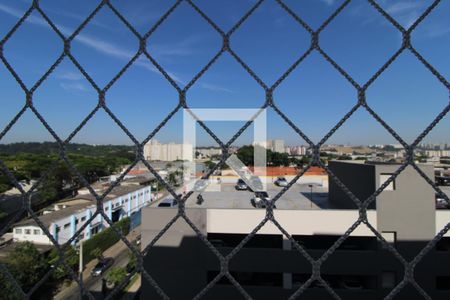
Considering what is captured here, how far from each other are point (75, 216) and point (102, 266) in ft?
6.31

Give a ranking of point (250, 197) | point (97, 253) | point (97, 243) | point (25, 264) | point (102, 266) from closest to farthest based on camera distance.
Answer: point (250, 197) < point (25, 264) < point (102, 266) < point (97, 253) < point (97, 243)

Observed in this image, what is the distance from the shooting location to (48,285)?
7.98 m

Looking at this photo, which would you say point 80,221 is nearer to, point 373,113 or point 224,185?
point 224,185

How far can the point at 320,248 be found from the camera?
4785mm

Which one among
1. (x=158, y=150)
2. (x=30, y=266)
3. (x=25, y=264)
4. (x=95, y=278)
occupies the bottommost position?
(x=95, y=278)

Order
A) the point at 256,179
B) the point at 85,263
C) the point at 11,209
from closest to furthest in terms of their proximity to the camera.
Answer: the point at 256,179, the point at 85,263, the point at 11,209

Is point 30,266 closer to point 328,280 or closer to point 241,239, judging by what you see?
point 241,239

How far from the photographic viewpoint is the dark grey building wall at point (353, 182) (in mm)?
4527

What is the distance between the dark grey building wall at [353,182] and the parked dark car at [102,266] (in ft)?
24.0

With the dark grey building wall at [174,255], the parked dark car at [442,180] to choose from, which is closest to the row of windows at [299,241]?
the dark grey building wall at [174,255]

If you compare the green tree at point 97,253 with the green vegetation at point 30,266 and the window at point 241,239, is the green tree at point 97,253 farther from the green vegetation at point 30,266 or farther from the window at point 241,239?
the window at point 241,239

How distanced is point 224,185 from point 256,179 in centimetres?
205

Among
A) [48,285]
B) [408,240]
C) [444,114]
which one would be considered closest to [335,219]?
[408,240]

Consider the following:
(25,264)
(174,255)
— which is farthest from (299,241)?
(25,264)
